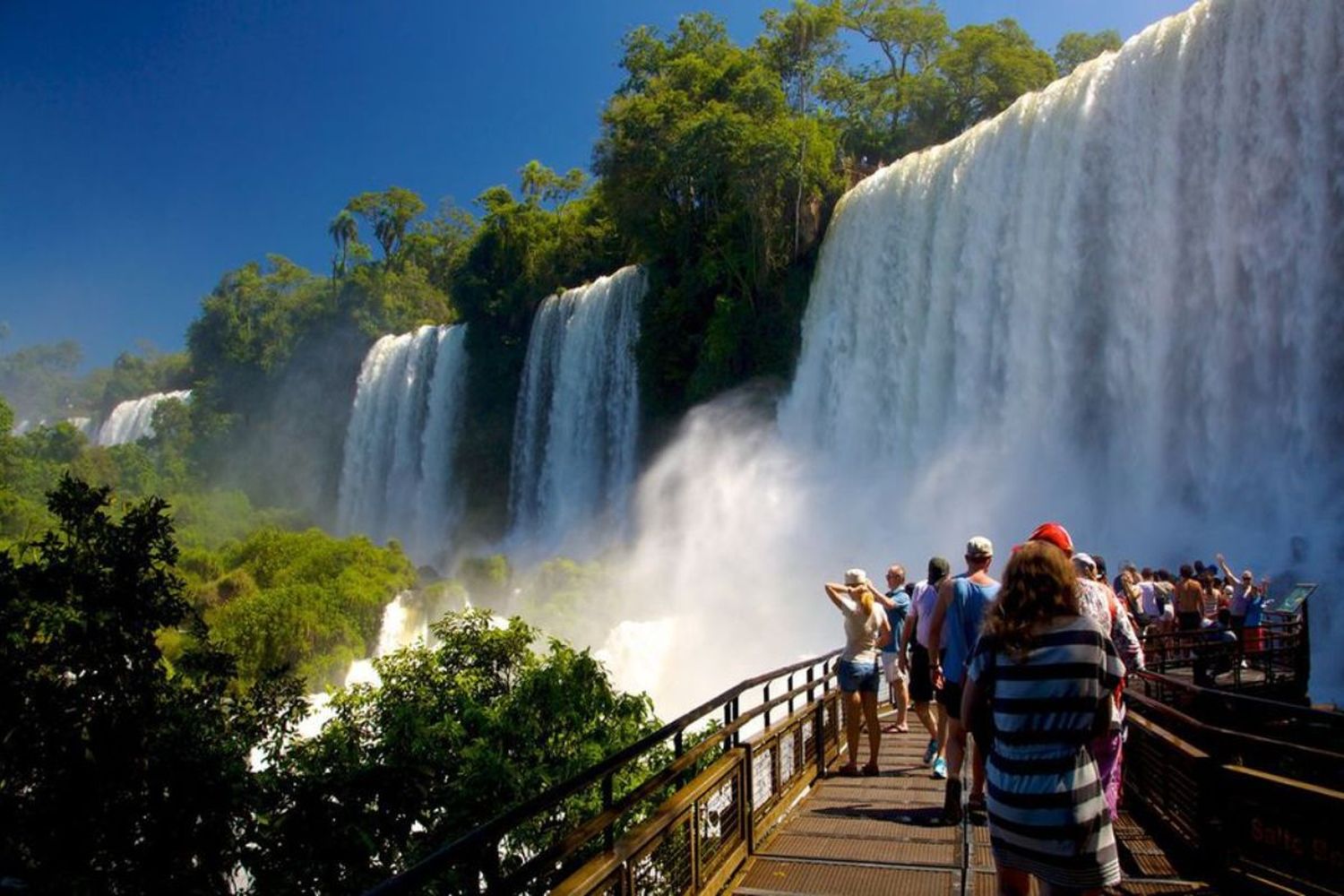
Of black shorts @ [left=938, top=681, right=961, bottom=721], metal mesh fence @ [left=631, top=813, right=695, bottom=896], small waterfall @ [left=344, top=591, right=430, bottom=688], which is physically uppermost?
black shorts @ [left=938, top=681, right=961, bottom=721]

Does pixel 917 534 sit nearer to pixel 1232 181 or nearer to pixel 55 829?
pixel 1232 181

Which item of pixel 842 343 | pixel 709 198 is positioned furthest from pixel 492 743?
pixel 709 198

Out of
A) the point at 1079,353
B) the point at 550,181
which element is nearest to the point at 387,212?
the point at 550,181

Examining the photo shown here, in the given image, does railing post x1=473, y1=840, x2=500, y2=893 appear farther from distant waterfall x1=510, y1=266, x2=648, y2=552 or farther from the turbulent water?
distant waterfall x1=510, y1=266, x2=648, y2=552

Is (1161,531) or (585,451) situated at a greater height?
(585,451)

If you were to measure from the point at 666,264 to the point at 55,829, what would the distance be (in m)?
31.5

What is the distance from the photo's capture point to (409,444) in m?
47.8

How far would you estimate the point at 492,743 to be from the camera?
8.12 meters

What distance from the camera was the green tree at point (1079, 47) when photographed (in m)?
48.3

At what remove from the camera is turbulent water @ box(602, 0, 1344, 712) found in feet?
50.8

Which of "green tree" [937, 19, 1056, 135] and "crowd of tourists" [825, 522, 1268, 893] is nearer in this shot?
"crowd of tourists" [825, 522, 1268, 893]

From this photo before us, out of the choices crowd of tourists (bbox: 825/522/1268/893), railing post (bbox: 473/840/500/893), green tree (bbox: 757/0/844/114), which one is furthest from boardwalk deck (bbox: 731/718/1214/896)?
green tree (bbox: 757/0/844/114)

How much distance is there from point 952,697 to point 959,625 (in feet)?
1.35

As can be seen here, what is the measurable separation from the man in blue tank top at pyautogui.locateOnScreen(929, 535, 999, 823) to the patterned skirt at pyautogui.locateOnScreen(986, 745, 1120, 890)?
1.88m
